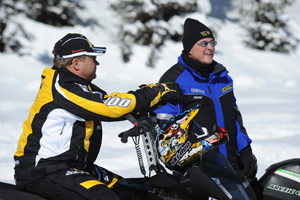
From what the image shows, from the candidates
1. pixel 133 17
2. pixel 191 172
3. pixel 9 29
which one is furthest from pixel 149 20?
pixel 191 172

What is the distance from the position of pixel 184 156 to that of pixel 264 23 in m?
20.1

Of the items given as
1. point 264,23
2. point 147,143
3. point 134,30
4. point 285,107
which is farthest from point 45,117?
point 264,23

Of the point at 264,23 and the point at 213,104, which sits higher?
the point at 264,23

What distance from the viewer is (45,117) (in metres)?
2.53

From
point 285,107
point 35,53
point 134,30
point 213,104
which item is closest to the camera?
point 213,104

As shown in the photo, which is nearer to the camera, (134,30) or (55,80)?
(55,80)

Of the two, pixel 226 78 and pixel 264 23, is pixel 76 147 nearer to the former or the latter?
pixel 226 78

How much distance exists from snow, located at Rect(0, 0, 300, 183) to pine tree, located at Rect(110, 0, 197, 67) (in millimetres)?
428

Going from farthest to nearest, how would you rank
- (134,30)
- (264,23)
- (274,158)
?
(264,23)
(134,30)
(274,158)

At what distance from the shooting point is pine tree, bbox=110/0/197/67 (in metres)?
18.1

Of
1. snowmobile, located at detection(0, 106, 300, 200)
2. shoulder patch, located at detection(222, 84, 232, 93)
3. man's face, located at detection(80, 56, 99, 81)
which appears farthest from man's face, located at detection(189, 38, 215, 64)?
man's face, located at detection(80, 56, 99, 81)

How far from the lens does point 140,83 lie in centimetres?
1518

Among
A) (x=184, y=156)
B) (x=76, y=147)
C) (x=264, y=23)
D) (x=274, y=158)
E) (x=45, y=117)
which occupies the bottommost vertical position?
(x=274, y=158)

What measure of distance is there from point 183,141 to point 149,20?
16300mm
